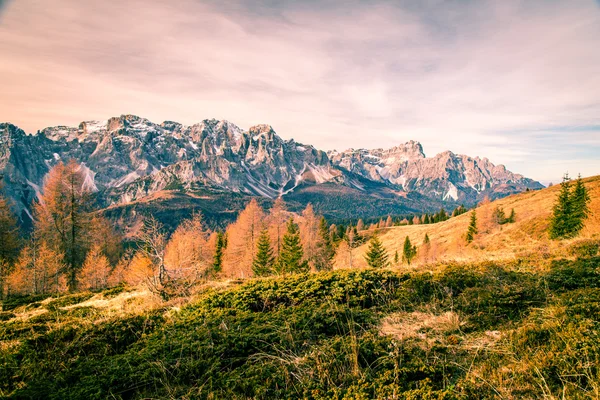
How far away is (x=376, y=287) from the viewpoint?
26.7ft

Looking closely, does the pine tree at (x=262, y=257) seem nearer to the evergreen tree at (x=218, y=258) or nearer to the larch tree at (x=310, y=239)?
the larch tree at (x=310, y=239)

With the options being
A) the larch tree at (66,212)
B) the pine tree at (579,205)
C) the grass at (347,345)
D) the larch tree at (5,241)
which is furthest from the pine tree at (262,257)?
the pine tree at (579,205)

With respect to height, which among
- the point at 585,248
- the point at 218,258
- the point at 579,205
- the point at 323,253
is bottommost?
the point at 218,258

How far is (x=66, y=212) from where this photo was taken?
32281mm

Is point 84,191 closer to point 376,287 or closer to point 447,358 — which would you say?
point 376,287

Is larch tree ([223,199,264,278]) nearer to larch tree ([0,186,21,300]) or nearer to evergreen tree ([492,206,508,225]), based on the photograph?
larch tree ([0,186,21,300])

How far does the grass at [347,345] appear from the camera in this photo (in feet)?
12.3

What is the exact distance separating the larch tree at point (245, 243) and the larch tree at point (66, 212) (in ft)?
74.0

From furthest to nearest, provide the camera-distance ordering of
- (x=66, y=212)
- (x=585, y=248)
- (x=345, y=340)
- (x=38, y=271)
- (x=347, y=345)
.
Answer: (x=38, y=271) → (x=66, y=212) → (x=585, y=248) → (x=345, y=340) → (x=347, y=345)

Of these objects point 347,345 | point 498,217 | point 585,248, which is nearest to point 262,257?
point 585,248

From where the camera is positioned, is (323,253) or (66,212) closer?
(66,212)

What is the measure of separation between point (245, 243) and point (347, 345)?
4935cm

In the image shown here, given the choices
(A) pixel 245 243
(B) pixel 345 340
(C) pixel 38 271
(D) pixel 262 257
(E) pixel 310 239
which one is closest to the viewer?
(B) pixel 345 340

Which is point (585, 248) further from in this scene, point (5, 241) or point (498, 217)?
point (498, 217)
